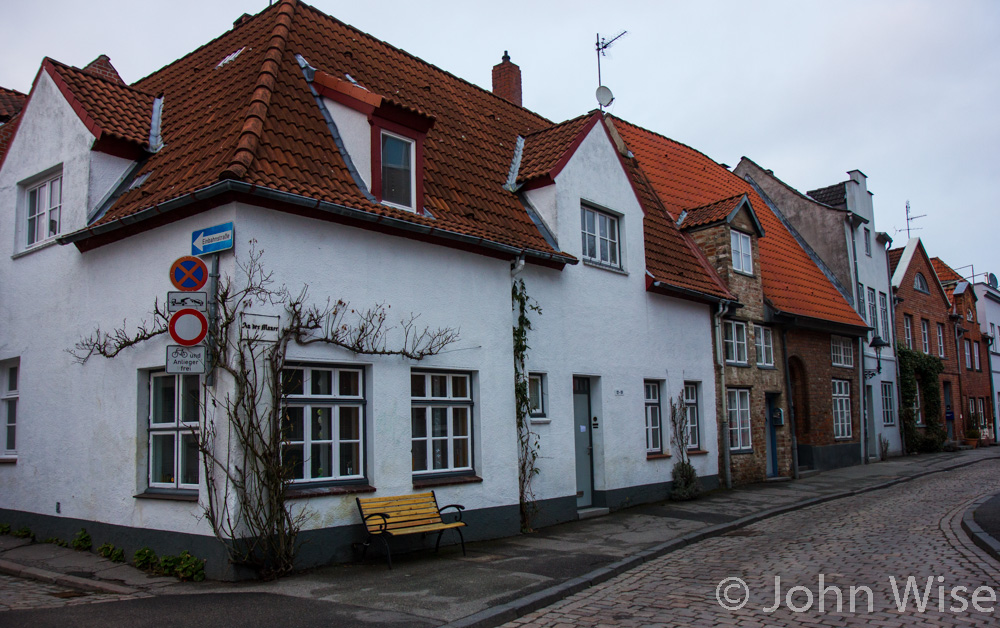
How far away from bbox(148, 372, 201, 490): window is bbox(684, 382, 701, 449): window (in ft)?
34.4

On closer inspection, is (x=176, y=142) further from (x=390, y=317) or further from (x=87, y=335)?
(x=390, y=317)

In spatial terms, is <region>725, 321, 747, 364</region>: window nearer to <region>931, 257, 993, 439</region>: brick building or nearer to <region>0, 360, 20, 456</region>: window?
<region>0, 360, 20, 456</region>: window

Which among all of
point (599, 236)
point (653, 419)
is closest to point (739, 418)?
→ point (653, 419)

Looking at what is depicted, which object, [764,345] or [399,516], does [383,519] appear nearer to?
[399,516]

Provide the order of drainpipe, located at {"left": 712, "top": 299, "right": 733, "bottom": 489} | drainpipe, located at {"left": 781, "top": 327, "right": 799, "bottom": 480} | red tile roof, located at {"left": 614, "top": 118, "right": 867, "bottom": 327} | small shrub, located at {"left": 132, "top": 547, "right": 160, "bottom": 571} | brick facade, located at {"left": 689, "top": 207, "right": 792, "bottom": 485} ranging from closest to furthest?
small shrub, located at {"left": 132, "top": 547, "right": 160, "bottom": 571} < drainpipe, located at {"left": 712, "top": 299, "right": 733, "bottom": 489} < brick facade, located at {"left": 689, "top": 207, "right": 792, "bottom": 485} < drainpipe, located at {"left": 781, "top": 327, "right": 799, "bottom": 480} < red tile roof, located at {"left": 614, "top": 118, "right": 867, "bottom": 327}

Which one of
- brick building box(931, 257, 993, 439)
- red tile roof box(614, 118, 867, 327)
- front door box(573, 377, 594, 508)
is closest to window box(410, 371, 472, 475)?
front door box(573, 377, 594, 508)

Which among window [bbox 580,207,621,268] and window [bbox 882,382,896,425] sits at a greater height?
window [bbox 580,207,621,268]

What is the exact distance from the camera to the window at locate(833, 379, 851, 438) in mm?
→ 23000

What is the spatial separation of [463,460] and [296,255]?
392cm

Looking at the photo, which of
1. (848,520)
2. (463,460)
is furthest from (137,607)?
(848,520)

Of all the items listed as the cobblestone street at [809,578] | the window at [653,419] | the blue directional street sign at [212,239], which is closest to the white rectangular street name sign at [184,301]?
the blue directional street sign at [212,239]

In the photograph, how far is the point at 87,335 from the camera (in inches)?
415

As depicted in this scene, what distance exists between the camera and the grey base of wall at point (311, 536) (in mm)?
8586

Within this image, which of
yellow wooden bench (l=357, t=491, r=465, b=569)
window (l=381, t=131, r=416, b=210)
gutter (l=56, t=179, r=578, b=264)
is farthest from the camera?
window (l=381, t=131, r=416, b=210)
